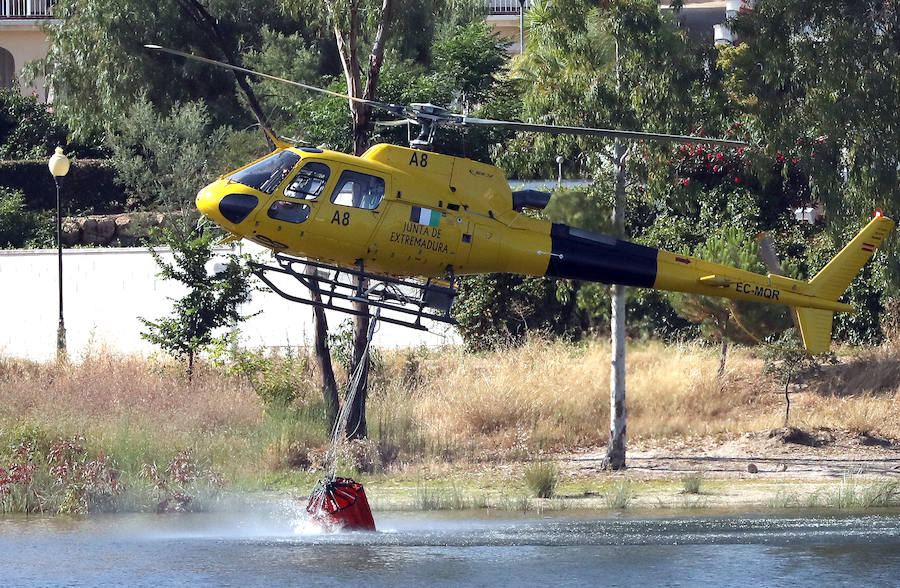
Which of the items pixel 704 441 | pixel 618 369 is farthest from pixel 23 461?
pixel 704 441

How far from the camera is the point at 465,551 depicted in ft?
61.6

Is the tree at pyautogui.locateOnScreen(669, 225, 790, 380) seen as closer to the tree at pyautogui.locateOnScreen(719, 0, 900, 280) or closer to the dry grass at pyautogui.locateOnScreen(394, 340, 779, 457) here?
the dry grass at pyautogui.locateOnScreen(394, 340, 779, 457)

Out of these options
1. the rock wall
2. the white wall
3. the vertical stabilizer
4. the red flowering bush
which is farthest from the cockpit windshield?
the rock wall

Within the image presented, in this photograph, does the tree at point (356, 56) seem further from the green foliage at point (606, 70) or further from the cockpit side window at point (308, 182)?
the cockpit side window at point (308, 182)

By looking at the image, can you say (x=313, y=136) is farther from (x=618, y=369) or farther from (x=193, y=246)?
(x=618, y=369)

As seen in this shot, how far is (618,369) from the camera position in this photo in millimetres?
23562

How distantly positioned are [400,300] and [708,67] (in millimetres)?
7955

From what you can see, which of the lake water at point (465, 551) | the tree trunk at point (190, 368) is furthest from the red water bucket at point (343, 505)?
the tree trunk at point (190, 368)

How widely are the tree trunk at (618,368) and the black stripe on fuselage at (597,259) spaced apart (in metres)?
2.98

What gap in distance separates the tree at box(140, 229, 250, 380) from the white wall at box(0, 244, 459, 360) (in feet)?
7.38

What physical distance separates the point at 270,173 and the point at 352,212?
1.25 meters

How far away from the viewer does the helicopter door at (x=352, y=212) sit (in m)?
18.5

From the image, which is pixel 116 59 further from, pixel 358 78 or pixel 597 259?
pixel 597 259

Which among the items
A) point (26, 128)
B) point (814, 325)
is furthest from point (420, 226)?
point (26, 128)
